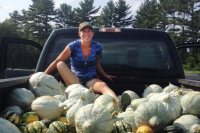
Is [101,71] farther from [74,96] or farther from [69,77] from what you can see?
[74,96]

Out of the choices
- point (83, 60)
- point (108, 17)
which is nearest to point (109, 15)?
point (108, 17)

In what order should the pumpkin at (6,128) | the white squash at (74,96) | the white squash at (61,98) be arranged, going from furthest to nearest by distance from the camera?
the white squash at (61,98) → the white squash at (74,96) → the pumpkin at (6,128)

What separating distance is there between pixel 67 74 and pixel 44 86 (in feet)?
2.63

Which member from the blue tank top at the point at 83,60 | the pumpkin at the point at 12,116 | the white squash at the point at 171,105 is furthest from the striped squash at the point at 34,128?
the blue tank top at the point at 83,60

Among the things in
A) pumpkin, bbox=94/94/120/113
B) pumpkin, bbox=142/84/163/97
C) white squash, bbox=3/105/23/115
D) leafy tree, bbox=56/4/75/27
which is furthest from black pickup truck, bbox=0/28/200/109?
leafy tree, bbox=56/4/75/27

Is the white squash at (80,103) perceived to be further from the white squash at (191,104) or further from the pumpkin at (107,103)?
the white squash at (191,104)

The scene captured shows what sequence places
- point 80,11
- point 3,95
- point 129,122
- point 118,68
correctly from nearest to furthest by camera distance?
point 129,122 → point 3,95 → point 118,68 → point 80,11

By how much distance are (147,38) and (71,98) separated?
6.69ft

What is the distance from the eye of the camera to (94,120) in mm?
3859

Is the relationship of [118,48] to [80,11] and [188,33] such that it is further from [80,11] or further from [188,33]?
[80,11]

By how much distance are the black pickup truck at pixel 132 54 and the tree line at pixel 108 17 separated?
7775cm

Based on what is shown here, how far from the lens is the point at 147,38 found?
6.42 m

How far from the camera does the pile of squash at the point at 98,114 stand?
12.7 ft

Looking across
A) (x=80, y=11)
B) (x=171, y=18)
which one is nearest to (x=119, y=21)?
Answer: (x=80, y=11)
